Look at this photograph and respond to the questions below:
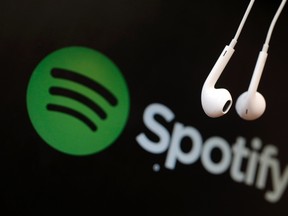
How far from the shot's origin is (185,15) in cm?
197

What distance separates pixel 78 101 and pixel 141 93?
0.87 ft

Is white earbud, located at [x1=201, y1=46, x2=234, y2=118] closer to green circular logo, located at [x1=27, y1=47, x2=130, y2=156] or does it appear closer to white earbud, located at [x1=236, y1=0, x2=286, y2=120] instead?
white earbud, located at [x1=236, y1=0, x2=286, y2=120]

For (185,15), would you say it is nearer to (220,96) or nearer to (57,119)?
(57,119)

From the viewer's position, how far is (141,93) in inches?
76.2

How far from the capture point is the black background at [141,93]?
68.7 inches

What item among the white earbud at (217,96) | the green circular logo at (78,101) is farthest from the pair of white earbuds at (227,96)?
the green circular logo at (78,101)

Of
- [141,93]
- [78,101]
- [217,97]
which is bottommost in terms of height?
[217,97]

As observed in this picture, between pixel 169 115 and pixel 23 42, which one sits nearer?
pixel 23 42

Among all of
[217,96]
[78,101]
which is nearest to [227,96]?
[217,96]

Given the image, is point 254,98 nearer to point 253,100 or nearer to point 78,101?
point 253,100

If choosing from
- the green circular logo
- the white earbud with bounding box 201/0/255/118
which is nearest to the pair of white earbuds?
the white earbud with bounding box 201/0/255/118

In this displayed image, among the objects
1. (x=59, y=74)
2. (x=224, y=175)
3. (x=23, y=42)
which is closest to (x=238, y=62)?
(x=224, y=175)

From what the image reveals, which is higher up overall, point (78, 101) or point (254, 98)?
point (78, 101)

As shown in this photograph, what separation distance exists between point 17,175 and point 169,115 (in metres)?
0.67
